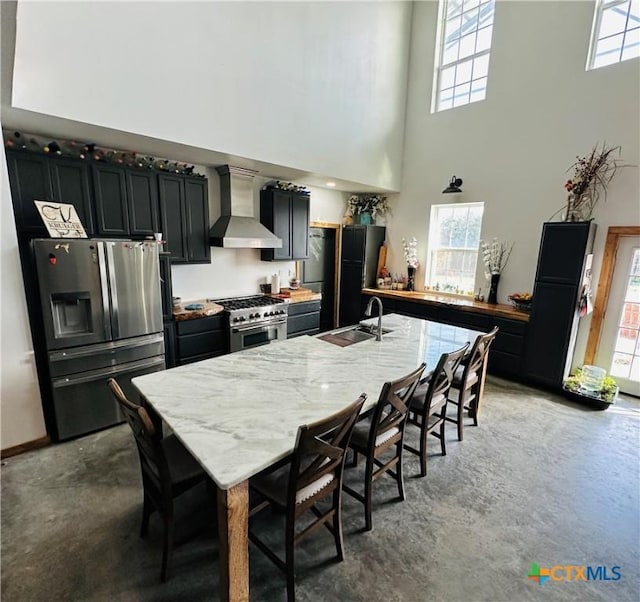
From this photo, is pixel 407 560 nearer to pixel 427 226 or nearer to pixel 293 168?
pixel 293 168

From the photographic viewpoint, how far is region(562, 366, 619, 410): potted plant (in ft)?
11.7

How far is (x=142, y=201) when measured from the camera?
3430 millimetres

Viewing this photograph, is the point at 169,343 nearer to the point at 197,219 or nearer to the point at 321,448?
the point at 197,219

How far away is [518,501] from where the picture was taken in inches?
90.0

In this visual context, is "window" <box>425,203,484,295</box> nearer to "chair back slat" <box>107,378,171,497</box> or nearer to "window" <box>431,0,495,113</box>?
"window" <box>431,0,495,113</box>

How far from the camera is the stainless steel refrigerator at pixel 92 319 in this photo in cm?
266

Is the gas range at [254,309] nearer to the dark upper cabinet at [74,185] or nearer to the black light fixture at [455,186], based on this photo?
the dark upper cabinet at [74,185]

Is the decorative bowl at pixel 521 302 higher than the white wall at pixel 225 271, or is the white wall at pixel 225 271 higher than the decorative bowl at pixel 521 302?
the white wall at pixel 225 271

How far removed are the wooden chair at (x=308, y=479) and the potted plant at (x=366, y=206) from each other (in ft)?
16.2

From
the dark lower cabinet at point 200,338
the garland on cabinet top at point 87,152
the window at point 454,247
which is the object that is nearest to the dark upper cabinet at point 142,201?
Answer: the garland on cabinet top at point 87,152

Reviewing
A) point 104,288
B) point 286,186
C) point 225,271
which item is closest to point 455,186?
point 286,186

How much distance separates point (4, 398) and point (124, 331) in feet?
3.11

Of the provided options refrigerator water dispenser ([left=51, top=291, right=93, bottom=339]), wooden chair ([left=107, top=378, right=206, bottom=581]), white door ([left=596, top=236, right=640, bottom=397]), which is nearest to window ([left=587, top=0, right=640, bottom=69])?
white door ([left=596, top=236, right=640, bottom=397])

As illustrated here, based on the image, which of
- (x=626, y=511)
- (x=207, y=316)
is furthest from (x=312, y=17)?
(x=626, y=511)
